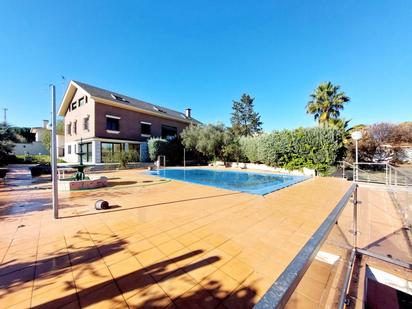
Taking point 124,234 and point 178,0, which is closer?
point 124,234

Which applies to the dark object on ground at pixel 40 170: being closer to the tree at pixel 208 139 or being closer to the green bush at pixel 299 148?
the tree at pixel 208 139

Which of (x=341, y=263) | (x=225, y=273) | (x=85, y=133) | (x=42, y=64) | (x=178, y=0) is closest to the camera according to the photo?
(x=225, y=273)

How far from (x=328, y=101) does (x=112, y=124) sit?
904 inches

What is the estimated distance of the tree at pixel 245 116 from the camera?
124 ft

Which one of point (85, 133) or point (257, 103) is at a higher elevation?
point (257, 103)

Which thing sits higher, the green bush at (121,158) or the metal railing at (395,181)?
the green bush at (121,158)

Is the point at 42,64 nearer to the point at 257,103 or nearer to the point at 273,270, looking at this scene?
the point at 273,270

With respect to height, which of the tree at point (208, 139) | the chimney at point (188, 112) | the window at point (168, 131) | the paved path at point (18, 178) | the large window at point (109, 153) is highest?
the chimney at point (188, 112)

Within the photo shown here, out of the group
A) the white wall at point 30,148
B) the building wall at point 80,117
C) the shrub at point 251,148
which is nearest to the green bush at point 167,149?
the building wall at point 80,117

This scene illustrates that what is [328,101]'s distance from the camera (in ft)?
59.0

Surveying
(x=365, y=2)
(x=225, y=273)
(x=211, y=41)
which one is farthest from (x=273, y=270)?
(x=211, y=41)

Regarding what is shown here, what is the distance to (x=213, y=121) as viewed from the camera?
20.2 metres

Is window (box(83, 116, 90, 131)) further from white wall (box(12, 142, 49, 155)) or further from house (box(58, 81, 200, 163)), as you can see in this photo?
white wall (box(12, 142, 49, 155))

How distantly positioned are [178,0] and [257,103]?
31025 mm
